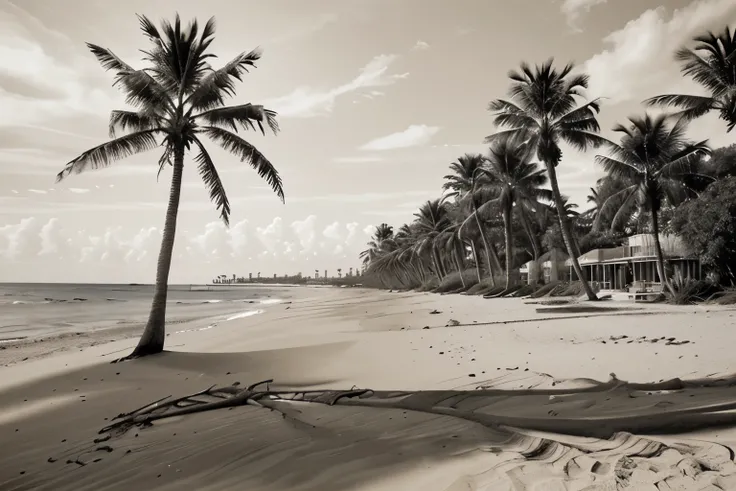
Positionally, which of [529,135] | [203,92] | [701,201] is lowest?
[701,201]

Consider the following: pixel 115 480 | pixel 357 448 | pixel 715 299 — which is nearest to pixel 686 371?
pixel 357 448

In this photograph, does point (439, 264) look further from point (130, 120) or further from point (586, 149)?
point (130, 120)

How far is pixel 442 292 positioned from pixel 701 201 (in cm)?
2901

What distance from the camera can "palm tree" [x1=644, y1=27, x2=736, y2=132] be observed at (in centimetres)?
1780

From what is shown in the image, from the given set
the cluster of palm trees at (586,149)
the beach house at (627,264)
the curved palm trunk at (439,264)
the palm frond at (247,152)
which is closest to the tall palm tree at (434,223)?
the curved palm trunk at (439,264)

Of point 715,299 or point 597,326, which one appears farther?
point 715,299

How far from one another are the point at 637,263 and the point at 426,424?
112 ft

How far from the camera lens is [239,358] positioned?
9.76 m

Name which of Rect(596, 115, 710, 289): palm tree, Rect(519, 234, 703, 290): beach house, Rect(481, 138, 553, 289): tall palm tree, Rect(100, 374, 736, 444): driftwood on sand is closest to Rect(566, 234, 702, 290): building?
Rect(519, 234, 703, 290): beach house

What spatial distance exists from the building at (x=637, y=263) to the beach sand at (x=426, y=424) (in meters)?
21.2

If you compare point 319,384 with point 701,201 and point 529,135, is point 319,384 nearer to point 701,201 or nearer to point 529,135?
point 701,201

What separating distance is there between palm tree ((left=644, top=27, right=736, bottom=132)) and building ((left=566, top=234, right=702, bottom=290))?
25.6 feet

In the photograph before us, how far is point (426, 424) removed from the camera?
4.31m

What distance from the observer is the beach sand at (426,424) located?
3.11m
